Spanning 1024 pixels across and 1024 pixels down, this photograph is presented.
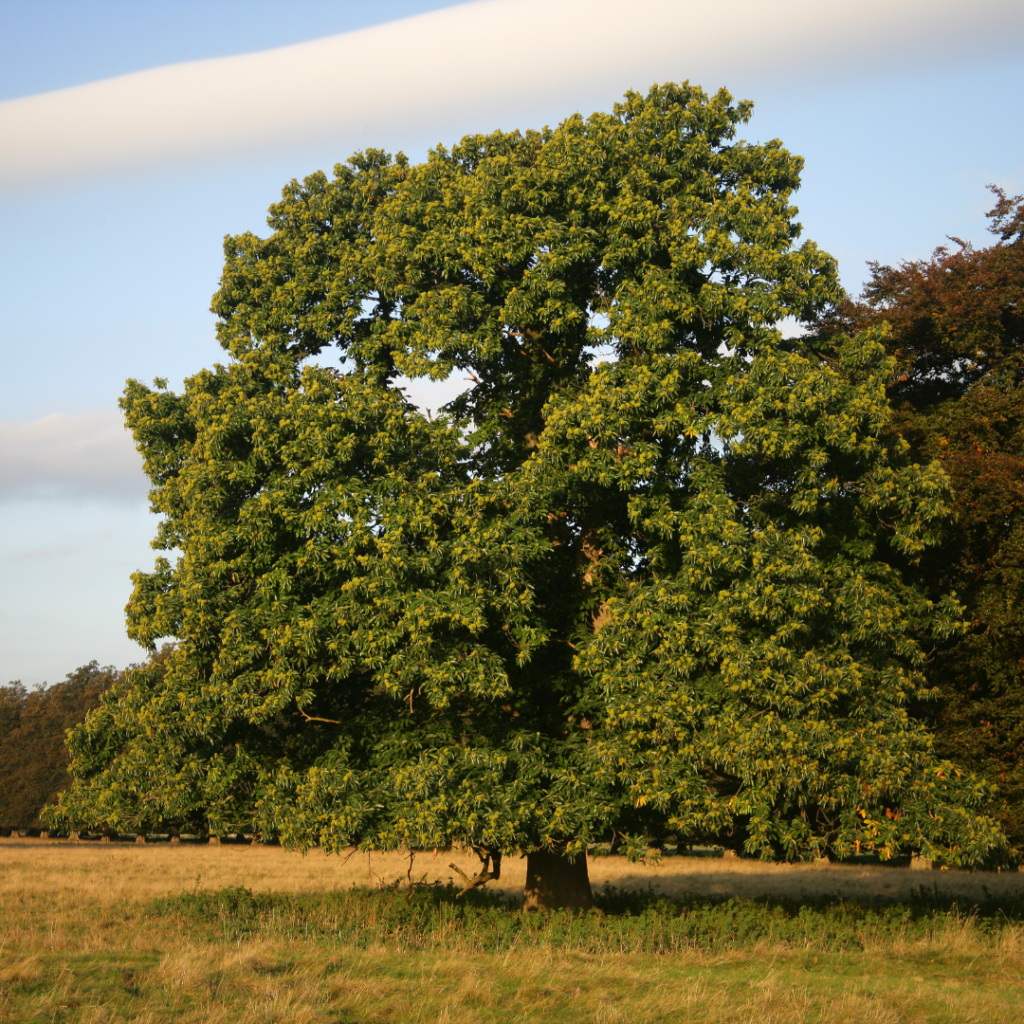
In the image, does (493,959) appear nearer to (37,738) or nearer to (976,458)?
(976,458)

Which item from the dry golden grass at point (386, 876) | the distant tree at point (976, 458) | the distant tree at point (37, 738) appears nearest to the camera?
the distant tree at point (976, 458)

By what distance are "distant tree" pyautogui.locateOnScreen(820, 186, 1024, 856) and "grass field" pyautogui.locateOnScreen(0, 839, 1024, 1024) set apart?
3.48 metres

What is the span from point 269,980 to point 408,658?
496 cm

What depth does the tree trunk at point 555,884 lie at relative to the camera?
740 inches

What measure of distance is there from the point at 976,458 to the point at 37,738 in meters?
76.1

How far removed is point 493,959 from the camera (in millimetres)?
13812

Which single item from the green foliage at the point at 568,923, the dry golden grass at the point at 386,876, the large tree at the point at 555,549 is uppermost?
the large tree at the point at 555,549

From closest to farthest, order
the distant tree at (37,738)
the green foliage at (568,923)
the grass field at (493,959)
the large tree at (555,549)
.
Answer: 1. the grass field at (493,959)
2. the large tree at (555,549)
3. the green foliage at (568,923)
4. the distant tree at (37,738)

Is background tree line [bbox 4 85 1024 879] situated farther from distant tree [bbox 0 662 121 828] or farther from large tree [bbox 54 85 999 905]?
distant tree [bbox 0 662 121 828]

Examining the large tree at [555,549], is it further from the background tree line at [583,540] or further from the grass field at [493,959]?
the grass field at [493,959]

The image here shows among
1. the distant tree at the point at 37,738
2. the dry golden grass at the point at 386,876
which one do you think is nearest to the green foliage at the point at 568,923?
the dry golden grass at the point at 386,876

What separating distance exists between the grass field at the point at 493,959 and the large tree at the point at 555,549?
1.60m

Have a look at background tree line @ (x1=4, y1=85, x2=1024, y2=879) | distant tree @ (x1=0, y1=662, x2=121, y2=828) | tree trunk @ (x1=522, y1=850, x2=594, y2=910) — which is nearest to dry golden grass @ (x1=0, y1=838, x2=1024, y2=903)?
tree trunk @ (x1=522, y1=850, x2=594, y2=910)

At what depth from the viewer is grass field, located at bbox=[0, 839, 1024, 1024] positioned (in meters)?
10.5
